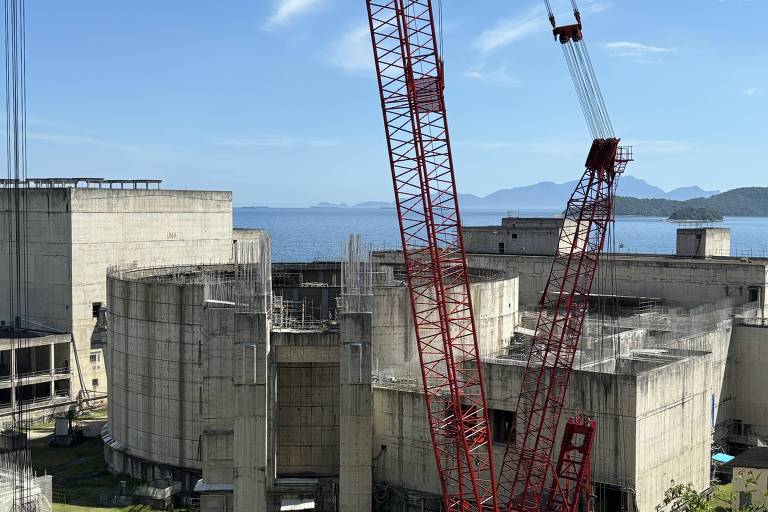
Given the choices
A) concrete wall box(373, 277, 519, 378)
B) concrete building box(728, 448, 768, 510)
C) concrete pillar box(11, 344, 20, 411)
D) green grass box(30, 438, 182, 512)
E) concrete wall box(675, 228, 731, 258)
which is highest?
concrete wall box(675, 228, 731, 258)

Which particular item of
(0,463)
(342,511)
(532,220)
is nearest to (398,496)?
(342,511)

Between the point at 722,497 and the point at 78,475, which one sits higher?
the point at 722,497

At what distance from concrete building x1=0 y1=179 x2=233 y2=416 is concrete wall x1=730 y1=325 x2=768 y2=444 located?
146 feet

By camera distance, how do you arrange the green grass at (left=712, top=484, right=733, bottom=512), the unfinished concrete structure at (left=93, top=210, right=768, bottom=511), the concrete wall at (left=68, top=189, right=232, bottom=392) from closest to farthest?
1. the unfinished concrete structure at (left=93, top=210, right=768, bottom=511)
2. the green grass at (left=712, top=484, right=733, bottom=512)
3. the concrete wall at (left=68, top=189, right=232, bottom=392)

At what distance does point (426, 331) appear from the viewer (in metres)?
48.0

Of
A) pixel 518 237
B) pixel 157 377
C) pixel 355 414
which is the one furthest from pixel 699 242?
pixel 157 377

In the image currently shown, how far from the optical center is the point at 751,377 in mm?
54500

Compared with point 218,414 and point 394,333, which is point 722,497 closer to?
point 394,333

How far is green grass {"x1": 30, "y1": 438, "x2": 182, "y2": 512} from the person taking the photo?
45812 mm

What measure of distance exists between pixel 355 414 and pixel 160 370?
46.0ft

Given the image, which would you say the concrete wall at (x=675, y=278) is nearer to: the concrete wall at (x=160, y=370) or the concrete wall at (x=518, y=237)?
the concrete wall at (x=518, y=237)

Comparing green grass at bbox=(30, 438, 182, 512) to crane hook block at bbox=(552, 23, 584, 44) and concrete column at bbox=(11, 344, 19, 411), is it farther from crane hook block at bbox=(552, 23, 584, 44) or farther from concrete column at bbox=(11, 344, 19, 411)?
crane hook block at bbox=(552, 23, 584, 44)

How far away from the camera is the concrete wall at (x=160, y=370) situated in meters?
48.4

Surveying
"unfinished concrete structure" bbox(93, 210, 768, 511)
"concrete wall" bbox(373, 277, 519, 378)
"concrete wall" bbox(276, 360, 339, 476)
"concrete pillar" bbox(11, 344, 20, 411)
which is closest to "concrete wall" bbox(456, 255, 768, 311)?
"unfinished concrete structure" bbox(93, 210, 768, 511)
